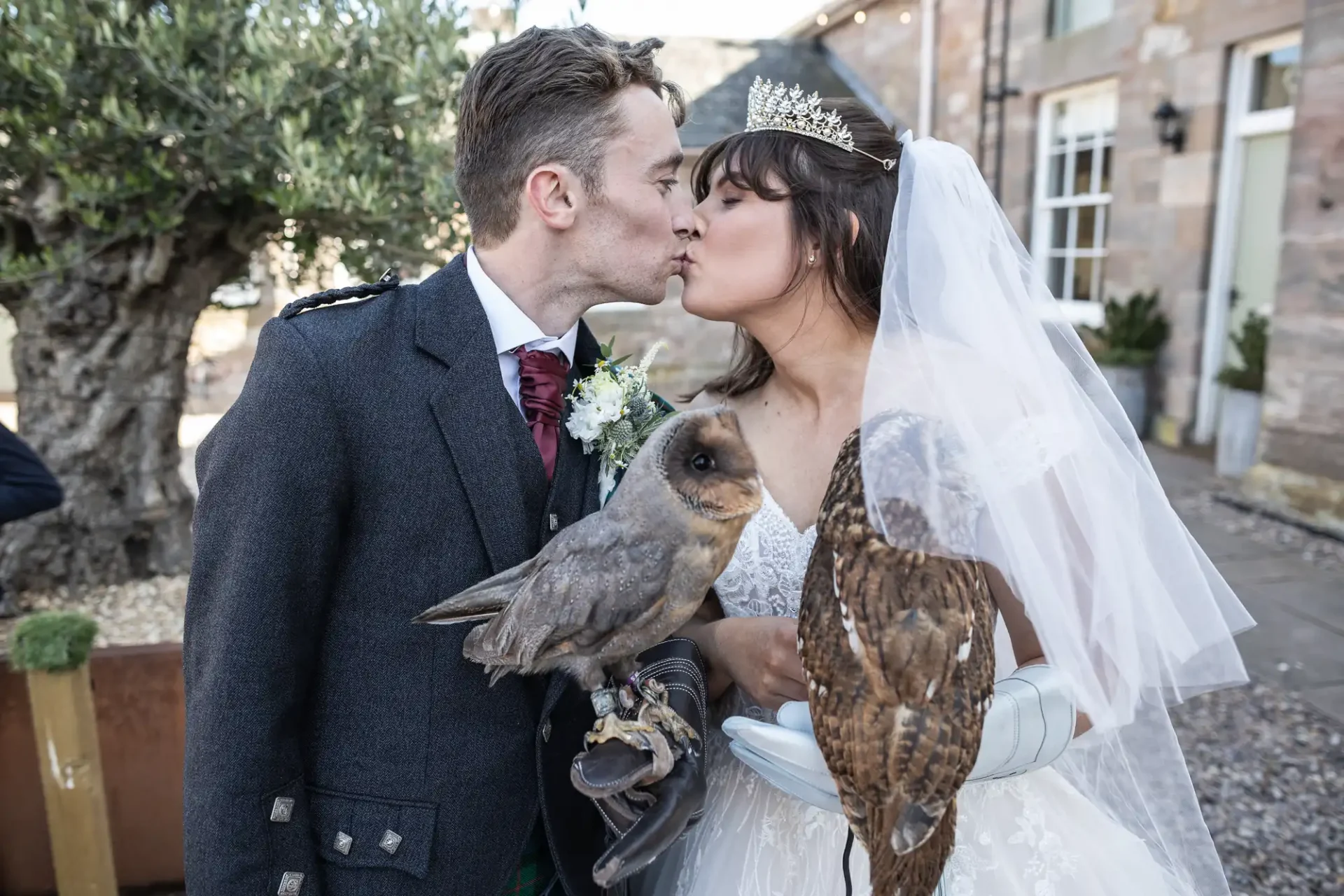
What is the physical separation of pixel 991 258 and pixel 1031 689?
94 cm

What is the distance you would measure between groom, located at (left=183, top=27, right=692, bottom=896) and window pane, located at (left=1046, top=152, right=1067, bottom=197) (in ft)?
37.6

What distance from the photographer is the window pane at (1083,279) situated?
11.6m

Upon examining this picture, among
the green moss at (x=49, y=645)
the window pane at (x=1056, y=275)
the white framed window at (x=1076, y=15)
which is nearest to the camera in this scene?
the green moss at (x=49, y=645)

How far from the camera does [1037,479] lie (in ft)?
5.52

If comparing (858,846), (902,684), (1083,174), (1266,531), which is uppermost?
(1083,174)

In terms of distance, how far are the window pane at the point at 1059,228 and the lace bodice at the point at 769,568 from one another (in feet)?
36.5

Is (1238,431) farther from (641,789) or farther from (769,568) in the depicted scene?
(641,789)

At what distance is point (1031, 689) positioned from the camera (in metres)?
1.59

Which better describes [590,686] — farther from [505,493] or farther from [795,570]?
[795,570]

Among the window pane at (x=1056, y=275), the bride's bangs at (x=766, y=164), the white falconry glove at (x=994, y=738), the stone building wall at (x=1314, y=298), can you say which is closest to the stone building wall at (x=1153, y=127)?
the window pane at (x=1056, y=275)

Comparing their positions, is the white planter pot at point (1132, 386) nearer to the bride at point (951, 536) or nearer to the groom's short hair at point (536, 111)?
the bride at point (951, 536)

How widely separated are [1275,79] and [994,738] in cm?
965

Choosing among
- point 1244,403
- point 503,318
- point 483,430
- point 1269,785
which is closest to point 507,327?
point 503,318

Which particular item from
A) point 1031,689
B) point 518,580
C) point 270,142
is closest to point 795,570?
point 1031,689
